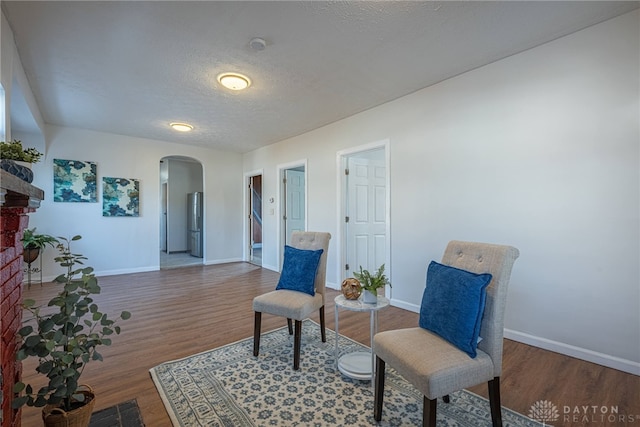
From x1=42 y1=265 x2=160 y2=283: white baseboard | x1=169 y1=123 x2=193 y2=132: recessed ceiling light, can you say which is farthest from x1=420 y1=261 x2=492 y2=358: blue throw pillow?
x1=42 y1=265 x2=160 y2=283: white baseboard

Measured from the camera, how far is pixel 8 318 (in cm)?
108

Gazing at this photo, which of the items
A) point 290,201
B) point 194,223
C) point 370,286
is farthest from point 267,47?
point 194,223

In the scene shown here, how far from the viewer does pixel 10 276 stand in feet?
3.71

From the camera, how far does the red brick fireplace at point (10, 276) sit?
98 cm

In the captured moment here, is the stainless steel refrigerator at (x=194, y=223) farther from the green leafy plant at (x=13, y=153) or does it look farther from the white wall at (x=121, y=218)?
the green leafy plant at (x=13, y=153)

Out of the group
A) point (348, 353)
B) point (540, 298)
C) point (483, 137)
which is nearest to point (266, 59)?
point (483, 137)

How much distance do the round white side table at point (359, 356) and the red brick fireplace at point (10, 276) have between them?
1555mm

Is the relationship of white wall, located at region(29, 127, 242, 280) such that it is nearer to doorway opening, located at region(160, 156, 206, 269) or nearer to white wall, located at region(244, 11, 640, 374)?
doorway opening, located at region(160, 156, 206, 269)

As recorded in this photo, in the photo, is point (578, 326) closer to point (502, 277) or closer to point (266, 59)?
point (502, 277)

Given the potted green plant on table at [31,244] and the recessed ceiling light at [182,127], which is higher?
the recessed ceiling light at [182,127]

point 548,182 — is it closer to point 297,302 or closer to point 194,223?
point 297,302

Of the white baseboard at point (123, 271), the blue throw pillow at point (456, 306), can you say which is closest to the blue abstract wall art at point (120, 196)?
the white baseboard at point (123, 271)

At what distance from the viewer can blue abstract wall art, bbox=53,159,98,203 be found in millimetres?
4680

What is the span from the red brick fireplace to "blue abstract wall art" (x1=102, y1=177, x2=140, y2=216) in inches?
181
